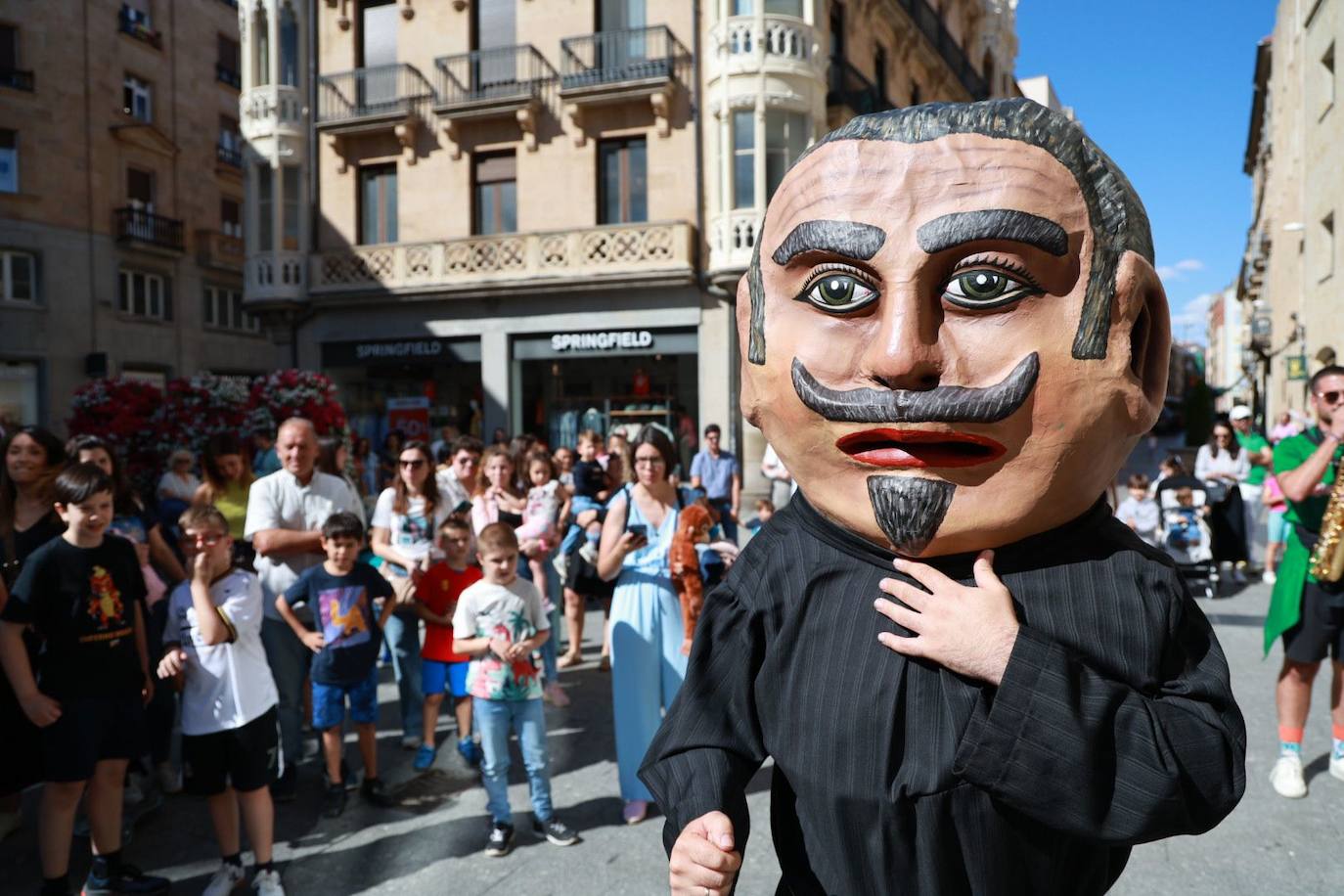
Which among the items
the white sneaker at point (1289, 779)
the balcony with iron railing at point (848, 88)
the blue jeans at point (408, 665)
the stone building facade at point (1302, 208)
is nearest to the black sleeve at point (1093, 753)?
the white sneaker at point (1289, 779)

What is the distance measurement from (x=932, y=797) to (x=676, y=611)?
2682 mm

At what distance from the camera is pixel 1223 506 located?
27.3ft

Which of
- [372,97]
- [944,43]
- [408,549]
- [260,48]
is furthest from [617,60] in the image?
[408,549]

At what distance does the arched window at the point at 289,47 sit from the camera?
16.6 metres

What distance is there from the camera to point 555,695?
Answer: 5.42 m

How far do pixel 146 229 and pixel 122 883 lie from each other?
21953mm

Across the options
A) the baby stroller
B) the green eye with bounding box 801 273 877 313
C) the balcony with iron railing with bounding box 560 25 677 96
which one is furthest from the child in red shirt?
the balcony with iron railing with bounding box 560 25 677 96

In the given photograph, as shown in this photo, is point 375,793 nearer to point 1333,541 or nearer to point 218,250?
point 1333,541

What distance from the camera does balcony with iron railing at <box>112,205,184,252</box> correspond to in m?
20.7

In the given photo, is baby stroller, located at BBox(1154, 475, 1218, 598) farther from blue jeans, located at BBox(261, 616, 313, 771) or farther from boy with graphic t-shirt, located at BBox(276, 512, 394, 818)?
blue jeans, located at BBox(261, 616, 313, 771)

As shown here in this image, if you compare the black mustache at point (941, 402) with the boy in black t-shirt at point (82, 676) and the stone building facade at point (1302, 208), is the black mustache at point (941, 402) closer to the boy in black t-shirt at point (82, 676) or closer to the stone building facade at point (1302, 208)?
the boy in black t-shirt at point (82, 676)

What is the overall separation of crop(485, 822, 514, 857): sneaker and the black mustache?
113 inches

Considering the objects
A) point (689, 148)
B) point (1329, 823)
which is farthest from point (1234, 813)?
point (689, 148)

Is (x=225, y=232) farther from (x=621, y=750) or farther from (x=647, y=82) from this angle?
(x=621, y=750)
